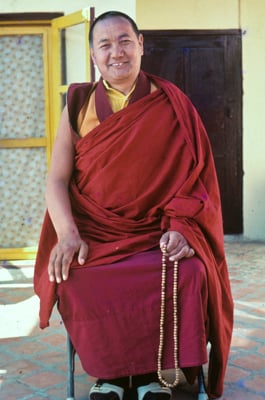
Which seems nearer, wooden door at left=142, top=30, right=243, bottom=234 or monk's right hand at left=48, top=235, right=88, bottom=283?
monk's right hand at left=48, top=235, right=88, bottom=283

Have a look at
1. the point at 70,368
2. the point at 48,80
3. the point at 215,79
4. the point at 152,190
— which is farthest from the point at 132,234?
the point at 215,79

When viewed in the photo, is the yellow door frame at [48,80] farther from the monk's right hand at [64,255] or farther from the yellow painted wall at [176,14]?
the monk's right hand at [64,255]

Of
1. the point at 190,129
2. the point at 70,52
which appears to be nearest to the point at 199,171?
the point at 190,129

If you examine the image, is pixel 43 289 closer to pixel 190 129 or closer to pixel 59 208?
pixel 59 208

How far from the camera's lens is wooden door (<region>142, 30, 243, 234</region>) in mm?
7043

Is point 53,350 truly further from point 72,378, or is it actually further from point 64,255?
point 64,255

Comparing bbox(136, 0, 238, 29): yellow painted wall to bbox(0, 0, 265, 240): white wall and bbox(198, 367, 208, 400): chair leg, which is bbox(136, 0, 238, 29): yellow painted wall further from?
bbox(198, 367, 208, 400): chair leg

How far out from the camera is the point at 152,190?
2.80 m

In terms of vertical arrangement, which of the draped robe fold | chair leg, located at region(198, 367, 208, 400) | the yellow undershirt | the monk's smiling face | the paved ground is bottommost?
the paved ground

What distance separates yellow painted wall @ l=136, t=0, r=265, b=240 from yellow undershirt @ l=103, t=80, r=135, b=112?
4.25 metres

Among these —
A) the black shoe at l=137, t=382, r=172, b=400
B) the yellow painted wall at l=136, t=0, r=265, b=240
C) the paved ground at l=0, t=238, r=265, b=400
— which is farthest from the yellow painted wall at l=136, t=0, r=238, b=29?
the black shoe at l=137, t=382, r=172, b=400

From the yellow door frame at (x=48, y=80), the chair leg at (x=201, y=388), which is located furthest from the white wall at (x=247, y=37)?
the chair leg at (x=201, y=388)

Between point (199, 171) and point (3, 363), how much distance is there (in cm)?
146

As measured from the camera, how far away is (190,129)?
286 cm
